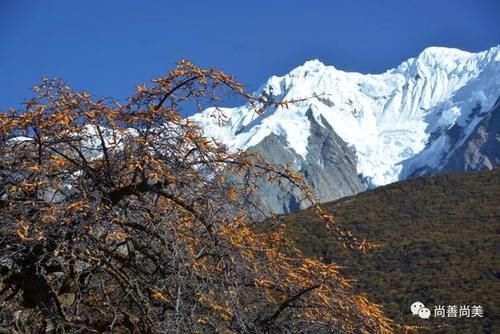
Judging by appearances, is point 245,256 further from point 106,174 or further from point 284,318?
point 106,174

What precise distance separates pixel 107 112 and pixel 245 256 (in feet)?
3.42

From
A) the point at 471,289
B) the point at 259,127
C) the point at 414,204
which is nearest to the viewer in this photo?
the point at 471,289

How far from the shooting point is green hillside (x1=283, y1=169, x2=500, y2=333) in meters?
22.7

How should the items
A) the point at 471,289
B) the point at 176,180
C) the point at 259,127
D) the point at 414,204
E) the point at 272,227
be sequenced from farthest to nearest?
the point at 259,127, the point at 414,204, the point at 471,289, the point at 272,227, the point at 176,180

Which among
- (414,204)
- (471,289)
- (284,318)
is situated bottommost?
(284,318)

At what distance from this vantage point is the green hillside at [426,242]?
22672 mm

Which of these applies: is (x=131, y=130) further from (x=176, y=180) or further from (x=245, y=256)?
(x=245, y=256)

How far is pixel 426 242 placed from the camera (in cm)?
3123

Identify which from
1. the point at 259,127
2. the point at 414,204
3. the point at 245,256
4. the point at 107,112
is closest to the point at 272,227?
the point at 245,256

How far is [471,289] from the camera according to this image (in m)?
23.8

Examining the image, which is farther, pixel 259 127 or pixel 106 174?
pixel 259 127

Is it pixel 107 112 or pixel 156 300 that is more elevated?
pixel 107 112

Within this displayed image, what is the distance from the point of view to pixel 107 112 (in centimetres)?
429

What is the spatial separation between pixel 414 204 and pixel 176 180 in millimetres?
36130
